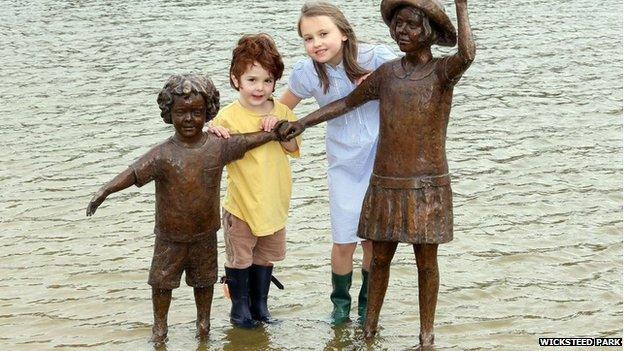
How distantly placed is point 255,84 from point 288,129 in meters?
0.29

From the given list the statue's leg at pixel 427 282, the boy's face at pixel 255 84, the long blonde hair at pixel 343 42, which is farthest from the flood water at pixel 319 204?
the long blonde hair at pixel 343 42

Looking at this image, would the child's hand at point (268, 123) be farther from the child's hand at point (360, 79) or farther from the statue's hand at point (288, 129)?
the child's hand at point (360, 79)

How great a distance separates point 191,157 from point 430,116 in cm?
118

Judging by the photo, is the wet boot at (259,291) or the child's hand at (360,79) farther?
the wet boot at (259,291)

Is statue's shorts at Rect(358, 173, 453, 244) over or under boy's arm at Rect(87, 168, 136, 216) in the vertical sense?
under

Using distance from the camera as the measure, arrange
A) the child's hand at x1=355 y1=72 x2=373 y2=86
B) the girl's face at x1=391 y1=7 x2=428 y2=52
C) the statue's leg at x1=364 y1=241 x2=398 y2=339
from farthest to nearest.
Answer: the child's hand at x1=355 y1=72 x2=373 y2=86 → the statue's leg at x1=364 y1=241 x2=398 y2=339 → the girl's face at x1=391 y1=7 x2=428 y2=52

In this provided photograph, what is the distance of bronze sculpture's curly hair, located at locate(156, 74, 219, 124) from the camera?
18.1 ft

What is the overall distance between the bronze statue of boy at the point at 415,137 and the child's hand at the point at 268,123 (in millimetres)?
595

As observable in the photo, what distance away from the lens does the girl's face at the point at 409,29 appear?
5.40 m

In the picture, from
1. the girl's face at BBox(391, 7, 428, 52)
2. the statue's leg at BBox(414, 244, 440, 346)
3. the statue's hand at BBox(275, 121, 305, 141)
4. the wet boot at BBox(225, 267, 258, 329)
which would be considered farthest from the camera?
the wet boot at BBox(225, 267, 258, 329)

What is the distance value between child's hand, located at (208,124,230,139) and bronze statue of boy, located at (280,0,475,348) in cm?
77

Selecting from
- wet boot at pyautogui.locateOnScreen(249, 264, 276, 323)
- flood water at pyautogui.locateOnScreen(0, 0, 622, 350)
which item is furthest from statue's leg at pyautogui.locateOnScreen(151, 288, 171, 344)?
wet boot at pyautogui.locateOnScreen(249, 264, 276, 323)

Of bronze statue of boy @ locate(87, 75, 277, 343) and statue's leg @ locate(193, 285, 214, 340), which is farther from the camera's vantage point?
statue's leg @ locate(193, 285, 214, 340)

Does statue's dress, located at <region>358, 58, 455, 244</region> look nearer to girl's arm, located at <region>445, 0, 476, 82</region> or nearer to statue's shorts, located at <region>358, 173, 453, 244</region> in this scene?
statue's shorts, located at <region>358, 173, 453, 244</region>
